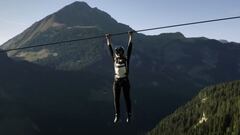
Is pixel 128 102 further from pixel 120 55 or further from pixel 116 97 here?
pixel 120 55

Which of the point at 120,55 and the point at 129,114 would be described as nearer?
the point at 120,55

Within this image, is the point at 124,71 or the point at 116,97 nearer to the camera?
the point at 124,71

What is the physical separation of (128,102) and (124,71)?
243 centimetres

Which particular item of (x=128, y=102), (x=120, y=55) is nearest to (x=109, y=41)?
(x=120, y=55)

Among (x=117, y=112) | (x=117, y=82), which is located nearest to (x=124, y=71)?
(x=117, y=82)

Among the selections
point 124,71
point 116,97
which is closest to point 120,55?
point 124,71

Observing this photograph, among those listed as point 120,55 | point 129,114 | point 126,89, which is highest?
point 120,55

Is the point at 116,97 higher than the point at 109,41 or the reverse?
the reverse

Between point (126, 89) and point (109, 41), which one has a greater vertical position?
point (109, 41)

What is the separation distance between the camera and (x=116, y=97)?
27.4 m

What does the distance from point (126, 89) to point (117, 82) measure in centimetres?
69

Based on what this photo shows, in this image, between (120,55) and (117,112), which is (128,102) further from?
(120,55)

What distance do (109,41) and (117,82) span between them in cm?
261

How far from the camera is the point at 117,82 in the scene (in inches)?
1020
